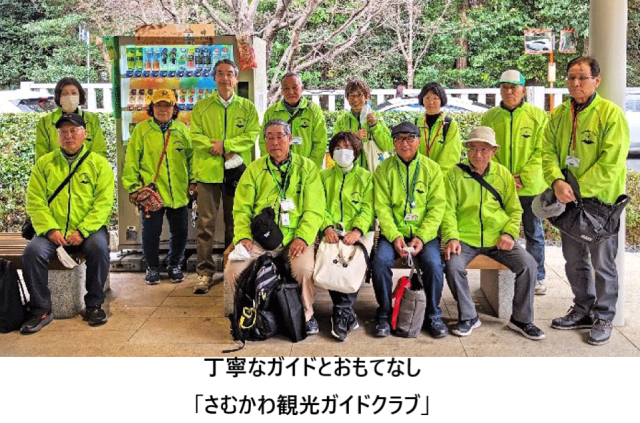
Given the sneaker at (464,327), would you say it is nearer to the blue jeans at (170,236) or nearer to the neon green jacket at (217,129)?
the neon green jacket at (217,129)

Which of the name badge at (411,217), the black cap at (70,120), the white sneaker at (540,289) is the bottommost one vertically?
the white sneaker at (540,289)

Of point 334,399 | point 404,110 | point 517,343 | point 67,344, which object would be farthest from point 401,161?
point 404,110

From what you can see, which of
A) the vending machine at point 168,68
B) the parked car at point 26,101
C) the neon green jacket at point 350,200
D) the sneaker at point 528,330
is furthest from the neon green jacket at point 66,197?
the parked car at point 26,101

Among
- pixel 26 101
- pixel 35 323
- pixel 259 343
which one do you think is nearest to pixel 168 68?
pixel 35 323

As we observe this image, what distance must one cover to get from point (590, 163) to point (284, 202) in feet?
6.26

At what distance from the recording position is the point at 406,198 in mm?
4637

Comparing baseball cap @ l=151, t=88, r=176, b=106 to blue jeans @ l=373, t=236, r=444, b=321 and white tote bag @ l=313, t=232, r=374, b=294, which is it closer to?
white tote bag @ l=313, t=232, r=374, b=294

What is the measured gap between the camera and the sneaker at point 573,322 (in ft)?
15.2

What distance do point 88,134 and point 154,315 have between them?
1.58 metres

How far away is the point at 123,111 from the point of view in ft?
20.7

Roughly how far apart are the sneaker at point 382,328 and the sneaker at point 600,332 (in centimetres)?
123

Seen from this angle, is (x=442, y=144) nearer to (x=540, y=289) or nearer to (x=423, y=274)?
(x=423, y=274)

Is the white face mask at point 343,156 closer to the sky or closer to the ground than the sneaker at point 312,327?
closer to the sky

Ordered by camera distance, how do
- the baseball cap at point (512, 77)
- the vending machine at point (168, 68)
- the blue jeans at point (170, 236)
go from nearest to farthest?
the baseball cap at point (512, 77) < the blue jeans at point (170, 236) < the vending machine at point (168, 68)
